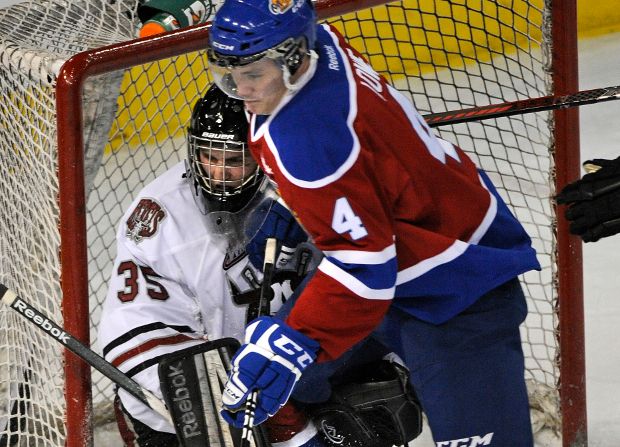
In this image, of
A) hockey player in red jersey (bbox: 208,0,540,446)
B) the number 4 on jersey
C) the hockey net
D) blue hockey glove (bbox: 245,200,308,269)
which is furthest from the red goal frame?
the number 4 on jersey

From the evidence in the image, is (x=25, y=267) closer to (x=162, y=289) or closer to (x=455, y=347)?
(x=162, y=289)

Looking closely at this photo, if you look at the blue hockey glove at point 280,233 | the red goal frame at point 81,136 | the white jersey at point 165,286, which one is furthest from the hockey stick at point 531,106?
the white jersey at point 165,286

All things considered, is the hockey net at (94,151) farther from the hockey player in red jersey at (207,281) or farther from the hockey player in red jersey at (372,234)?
the hockey player in red jersey at (372,234)

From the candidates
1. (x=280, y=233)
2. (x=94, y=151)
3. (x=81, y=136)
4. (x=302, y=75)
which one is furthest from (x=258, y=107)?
(x=94, y=151)

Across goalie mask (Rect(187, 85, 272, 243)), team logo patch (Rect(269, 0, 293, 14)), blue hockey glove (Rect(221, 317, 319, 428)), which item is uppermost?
team logo patch (Rect(269, 0, 293, 14))

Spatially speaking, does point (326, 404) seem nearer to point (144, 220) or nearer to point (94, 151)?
point (144, 220)

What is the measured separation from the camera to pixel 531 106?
2338 mm

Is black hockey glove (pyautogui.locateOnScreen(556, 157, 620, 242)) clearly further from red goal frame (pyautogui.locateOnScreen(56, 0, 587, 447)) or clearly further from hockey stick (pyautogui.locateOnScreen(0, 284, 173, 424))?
hockey stick (pyautogui.locateOnScreen(0, 284, 173, 424))

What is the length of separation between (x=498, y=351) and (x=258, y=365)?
0.43m

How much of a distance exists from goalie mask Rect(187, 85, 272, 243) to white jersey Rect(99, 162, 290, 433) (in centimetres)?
10

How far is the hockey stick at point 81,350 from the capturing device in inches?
77.9

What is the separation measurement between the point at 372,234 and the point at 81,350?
59 centimetres

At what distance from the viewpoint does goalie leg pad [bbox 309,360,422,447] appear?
91.6 inches

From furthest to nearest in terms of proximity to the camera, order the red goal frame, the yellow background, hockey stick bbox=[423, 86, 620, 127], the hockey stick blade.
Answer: the yellow background, hockey stick bbox=[423, 86, 620, 127], the hockey stick blade, the red goal frame
